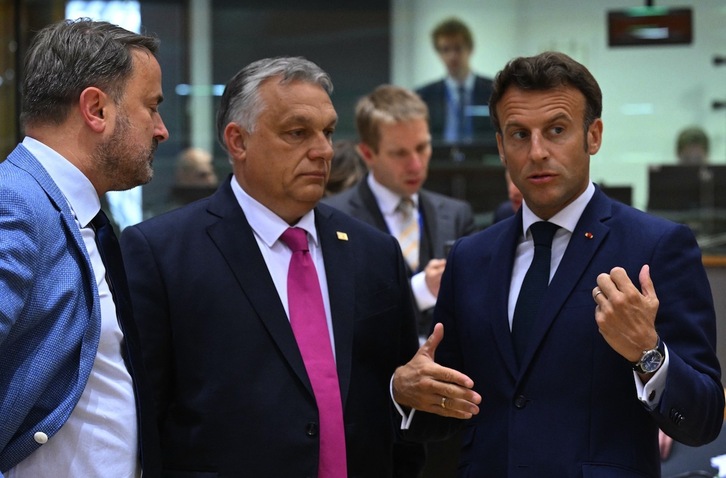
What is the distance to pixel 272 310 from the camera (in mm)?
2635

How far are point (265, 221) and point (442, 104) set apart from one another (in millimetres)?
6838

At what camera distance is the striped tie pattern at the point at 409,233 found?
169 inches

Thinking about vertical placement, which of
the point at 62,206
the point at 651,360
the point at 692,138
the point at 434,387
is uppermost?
the point at 692,138

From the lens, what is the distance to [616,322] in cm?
214

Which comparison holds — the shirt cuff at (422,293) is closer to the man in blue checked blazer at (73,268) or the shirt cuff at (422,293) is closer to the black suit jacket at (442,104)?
the man in blue checked blazer at (73,268)

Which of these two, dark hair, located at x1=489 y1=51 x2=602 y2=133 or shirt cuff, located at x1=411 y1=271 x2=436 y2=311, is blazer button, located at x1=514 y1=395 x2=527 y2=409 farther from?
shirt cuff, located at x1=411 y1=271 x2=436 y2=311

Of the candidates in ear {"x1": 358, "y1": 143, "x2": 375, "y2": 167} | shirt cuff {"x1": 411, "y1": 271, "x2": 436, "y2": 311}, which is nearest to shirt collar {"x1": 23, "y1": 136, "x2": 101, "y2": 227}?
shirt cuff {"x1": 411, "y1": 271, "x2": 436, "y2": 311}

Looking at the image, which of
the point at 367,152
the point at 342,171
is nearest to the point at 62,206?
the point at 367,152

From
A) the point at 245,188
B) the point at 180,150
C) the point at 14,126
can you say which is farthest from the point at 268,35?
the point at 245,188

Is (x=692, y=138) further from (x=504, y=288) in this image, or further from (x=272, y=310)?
(x=272, y=310)

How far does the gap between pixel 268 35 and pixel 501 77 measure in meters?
7.29

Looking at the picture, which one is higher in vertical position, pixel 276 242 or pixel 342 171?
pixel 342 171

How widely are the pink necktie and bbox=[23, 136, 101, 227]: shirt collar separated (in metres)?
0.64

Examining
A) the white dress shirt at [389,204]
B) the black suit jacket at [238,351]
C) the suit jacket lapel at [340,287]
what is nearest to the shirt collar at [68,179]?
the black suit jacket at [238,351]
